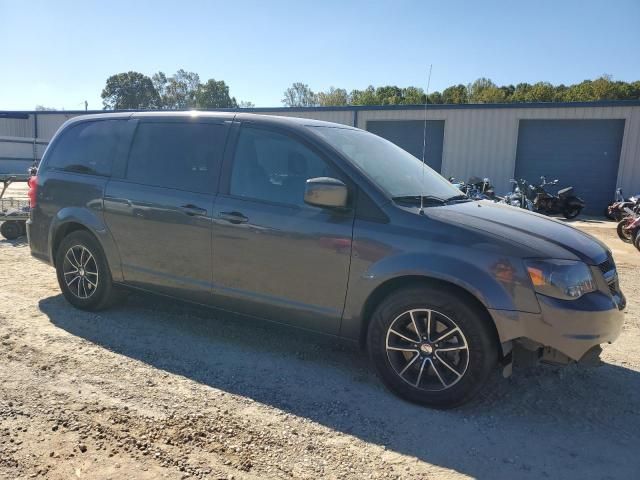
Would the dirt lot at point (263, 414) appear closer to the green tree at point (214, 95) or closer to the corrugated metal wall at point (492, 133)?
the corrugated metal wall at point (492, 133)

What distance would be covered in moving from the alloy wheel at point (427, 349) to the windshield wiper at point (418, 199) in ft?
2.68

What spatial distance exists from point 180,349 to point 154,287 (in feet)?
2.27

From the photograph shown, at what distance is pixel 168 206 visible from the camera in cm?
443

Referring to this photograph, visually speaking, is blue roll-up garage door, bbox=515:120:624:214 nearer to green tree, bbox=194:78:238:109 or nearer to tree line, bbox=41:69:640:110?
tree line, bbox=41:69:640:110

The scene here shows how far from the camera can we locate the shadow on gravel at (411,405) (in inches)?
117

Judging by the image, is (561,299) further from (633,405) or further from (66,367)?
(66,367)

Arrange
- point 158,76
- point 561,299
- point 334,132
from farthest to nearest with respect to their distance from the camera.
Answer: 1. point 158,76
2. point 334,132
3. point 561,299

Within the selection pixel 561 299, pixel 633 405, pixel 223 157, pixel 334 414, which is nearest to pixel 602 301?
pixel 561 299

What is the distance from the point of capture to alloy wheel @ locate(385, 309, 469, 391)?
3.37 m

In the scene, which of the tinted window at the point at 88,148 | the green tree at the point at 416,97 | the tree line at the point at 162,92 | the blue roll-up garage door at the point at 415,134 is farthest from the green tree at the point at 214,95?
the tinted window at the point at 88,148

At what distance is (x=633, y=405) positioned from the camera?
363 centimetres

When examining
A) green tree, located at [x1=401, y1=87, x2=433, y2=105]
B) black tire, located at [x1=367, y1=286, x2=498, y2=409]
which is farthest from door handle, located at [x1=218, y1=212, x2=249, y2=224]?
green tree, located at [x1=401, y1=87, x2=433, y2=105]

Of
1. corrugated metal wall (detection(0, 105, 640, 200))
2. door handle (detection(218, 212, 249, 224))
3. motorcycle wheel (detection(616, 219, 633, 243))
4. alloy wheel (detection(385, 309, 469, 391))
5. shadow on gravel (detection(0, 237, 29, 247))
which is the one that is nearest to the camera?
alloy wheel (detection(385, 309, 469, 391))

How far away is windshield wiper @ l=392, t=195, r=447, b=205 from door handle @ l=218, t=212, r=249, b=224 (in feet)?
3.91
